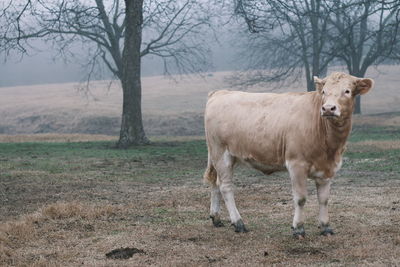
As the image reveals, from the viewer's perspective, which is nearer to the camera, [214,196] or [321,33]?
[214,196]

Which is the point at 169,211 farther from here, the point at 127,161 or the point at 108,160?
the point at 108,160

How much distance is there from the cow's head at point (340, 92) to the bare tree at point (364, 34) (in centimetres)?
1283

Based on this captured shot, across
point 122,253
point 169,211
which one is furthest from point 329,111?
point 169,211

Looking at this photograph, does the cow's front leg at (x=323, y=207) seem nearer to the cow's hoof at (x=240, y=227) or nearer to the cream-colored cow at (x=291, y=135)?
the cream-colored cow at (x=291, y=135)

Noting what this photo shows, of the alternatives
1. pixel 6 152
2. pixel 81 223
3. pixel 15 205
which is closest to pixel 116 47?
pixel 6 152

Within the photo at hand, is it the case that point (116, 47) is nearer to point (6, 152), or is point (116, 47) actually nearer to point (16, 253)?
point (6, 152)

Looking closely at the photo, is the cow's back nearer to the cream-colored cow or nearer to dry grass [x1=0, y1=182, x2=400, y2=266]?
the cream-colored cow

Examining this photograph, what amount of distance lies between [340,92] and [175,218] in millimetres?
3118

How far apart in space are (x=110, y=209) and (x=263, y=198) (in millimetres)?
2664

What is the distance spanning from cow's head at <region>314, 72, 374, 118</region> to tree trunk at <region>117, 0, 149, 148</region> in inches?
606

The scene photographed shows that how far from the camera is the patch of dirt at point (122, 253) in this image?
691cm

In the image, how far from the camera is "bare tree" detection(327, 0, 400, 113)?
2162cm

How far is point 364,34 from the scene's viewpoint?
37906mm

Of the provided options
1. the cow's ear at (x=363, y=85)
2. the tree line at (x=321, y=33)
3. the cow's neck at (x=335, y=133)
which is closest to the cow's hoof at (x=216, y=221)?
the cow's neck at (x=335, y=133)
